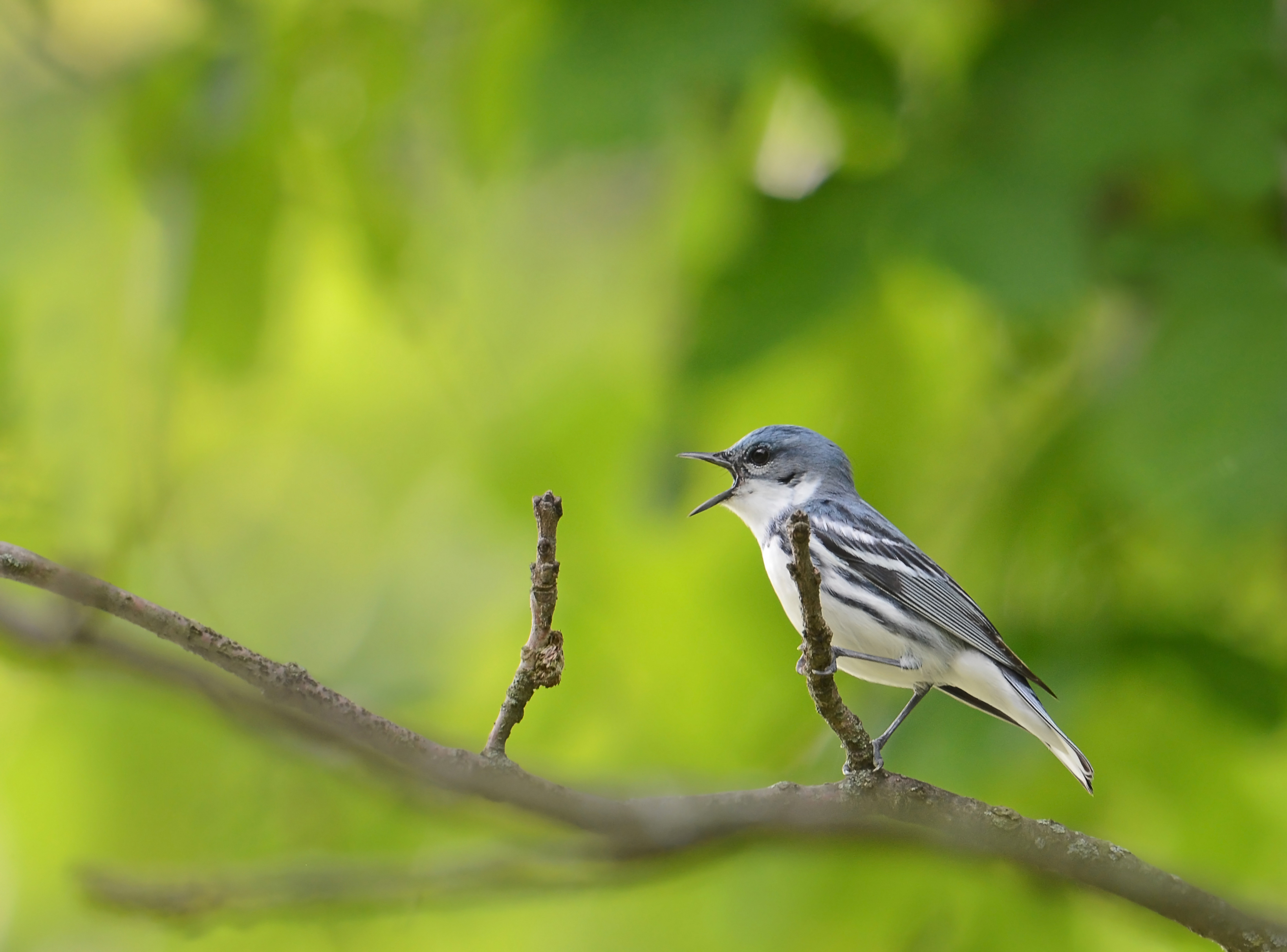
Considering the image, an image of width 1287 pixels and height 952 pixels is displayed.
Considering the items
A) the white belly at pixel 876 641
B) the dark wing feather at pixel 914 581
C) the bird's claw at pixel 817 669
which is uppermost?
the dark wing feather at pixel 914 581

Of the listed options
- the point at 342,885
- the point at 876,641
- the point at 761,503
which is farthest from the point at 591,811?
the point at 761,503

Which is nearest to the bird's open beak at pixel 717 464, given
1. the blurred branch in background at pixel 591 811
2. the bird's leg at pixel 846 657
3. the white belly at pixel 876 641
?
the white belly at pixel 876 641

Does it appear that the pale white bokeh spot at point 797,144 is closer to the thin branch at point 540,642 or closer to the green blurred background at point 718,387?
the green blurred background at point 718,387

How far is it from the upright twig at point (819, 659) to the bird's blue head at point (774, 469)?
0.93m

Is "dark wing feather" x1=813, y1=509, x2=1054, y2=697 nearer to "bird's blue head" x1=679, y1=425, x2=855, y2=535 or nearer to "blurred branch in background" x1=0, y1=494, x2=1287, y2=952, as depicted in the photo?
"bird's blue head" x1=679, y1=425, x2=855, y2=535

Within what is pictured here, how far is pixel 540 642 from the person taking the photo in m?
1.58

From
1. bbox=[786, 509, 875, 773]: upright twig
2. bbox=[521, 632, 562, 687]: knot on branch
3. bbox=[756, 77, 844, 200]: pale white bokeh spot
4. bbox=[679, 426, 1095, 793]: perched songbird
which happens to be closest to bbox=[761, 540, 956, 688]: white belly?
bbox=[679, 426, 1095, 793]: perched songbird

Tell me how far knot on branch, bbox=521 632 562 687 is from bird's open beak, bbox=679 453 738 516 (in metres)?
0.80

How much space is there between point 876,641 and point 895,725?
0.84 ft

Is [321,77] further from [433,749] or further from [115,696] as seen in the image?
[433,749]

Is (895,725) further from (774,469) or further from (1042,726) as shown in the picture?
(774,469)

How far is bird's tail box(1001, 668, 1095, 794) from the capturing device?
2.55 meters

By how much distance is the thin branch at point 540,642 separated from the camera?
4.75 ft

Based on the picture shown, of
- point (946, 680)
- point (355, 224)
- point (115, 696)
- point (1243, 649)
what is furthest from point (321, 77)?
point (1243, 649)
